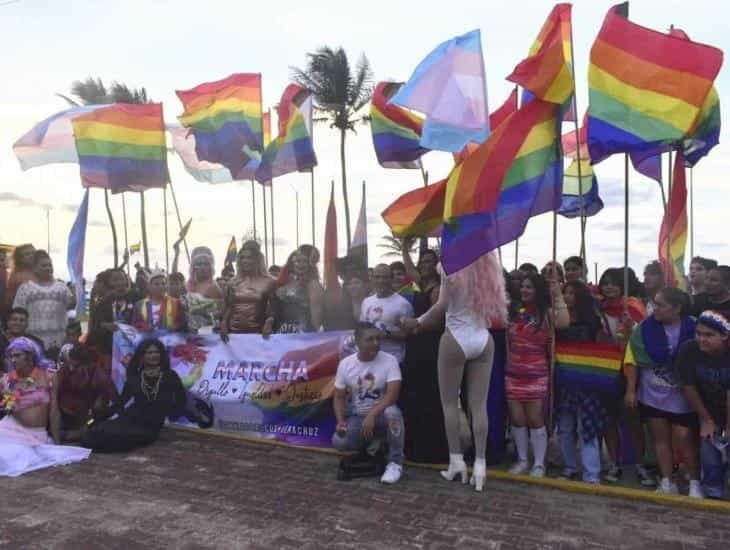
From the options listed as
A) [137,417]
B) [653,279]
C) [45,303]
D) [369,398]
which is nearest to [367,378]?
[369,398]

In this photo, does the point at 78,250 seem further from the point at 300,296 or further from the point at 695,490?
the point at 695,490

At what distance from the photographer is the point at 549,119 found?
483 centimetres

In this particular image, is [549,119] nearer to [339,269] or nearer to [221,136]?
[339,269]

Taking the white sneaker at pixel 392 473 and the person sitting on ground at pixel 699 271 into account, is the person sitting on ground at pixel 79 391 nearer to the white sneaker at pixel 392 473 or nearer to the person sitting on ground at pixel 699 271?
the white sneaker at pixel 392 473

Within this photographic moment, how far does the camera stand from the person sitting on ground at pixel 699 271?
19.2 ft

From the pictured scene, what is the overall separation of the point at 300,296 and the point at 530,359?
232 centimetres

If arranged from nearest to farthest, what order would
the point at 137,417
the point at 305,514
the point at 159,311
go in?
the point at 305,514 < the point at 137,417 < the point at 159,311

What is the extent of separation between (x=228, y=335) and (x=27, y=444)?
6.54ft

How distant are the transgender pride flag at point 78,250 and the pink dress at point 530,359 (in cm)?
534

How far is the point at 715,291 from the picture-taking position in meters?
5.27

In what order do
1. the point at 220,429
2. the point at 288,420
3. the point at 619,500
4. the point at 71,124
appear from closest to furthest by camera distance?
the point at 619,500
the point at 288,420
the point at 220,429
the point at 71,124

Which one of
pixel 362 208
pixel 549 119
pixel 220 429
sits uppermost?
pixel 549 119

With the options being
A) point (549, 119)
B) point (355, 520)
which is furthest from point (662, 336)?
point (355, 520)

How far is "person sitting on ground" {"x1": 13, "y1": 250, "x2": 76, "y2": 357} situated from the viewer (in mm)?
7086
